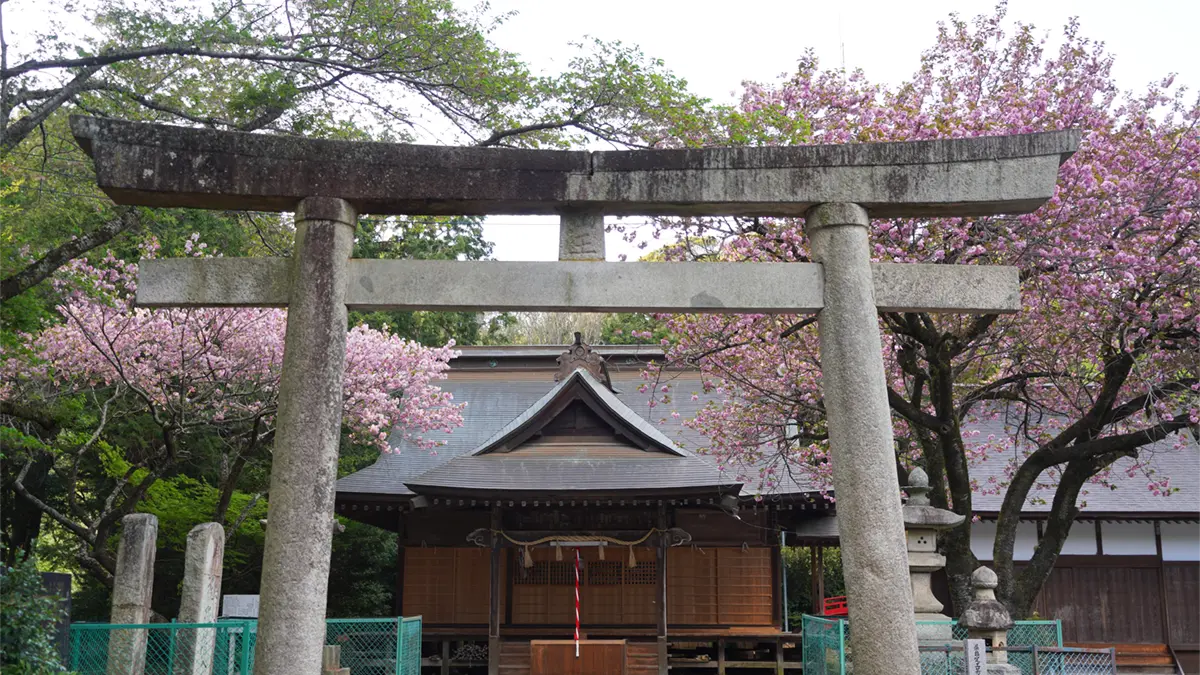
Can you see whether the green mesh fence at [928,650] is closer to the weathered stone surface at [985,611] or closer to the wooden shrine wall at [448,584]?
the weathered stone surface at [985,611]

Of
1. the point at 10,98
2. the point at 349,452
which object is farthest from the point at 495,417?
the point at 10,98

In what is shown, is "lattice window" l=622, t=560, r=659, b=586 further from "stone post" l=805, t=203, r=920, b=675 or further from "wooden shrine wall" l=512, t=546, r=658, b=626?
"stone post" l=805, t=203, r=920, b=675

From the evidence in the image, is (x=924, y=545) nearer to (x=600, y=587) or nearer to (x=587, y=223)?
(x=587, y=223)

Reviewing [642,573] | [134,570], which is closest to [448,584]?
[642,573]

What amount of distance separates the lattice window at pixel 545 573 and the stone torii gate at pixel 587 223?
11.0 meters

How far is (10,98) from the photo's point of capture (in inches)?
357

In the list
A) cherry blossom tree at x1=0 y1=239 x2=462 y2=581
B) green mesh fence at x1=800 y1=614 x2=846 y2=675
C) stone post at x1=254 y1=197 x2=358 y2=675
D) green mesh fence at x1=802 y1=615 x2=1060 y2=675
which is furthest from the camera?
cherry blossom tree at x1=0 y1=239 x2=462 y2=581

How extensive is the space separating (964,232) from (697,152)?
4.62 metres

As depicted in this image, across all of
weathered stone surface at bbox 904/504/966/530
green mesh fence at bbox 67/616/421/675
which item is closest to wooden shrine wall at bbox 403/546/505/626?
green mesh fence at bbox 67/616/421/675

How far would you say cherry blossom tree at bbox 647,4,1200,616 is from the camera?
31.5ft

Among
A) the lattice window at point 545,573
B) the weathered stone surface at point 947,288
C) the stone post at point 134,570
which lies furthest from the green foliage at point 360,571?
the weathered stone surface at point 947,288

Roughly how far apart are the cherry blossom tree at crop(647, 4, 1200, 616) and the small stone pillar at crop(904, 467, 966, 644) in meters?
0.51

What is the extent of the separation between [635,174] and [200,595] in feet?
21.6

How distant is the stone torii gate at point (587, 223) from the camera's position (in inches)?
222
